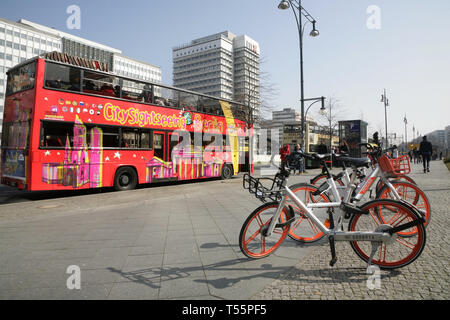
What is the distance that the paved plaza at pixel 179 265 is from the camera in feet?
8.26

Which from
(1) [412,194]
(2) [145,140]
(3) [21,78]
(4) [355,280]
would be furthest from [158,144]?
(4) [355,280]

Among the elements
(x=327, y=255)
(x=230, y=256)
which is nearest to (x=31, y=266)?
(x=230, y=256)

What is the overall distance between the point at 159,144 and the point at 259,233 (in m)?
8.66

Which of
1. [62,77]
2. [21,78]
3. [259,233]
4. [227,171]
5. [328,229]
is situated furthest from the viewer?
[227,171]

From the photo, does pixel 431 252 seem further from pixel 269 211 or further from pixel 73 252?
pixel 73 252

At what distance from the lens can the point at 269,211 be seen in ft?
10.6

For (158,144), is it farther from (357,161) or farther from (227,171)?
(357,161)

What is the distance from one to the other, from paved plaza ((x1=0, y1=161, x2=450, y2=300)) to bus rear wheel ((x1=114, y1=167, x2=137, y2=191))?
13.9 ft

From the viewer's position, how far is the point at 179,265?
3.19m

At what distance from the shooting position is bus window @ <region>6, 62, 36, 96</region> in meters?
8.13

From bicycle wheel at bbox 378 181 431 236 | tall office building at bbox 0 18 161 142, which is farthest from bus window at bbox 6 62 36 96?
tall office building at bbox 0 18 161 142

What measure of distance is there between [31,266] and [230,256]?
2.29 meters

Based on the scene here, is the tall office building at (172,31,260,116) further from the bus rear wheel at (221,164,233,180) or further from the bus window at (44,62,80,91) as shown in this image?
the bus window at (44,62,80,91)
